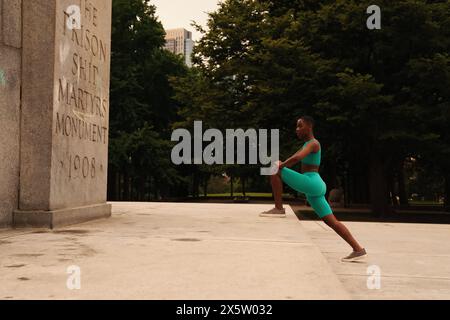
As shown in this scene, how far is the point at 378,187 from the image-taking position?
64.8 ft

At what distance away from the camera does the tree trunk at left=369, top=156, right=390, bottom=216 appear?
19.1 meters

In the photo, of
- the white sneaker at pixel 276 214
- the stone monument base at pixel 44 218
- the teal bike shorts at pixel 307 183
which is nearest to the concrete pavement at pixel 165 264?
the stone monument base at pixel 44 218

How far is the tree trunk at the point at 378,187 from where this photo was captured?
19141 millimetres

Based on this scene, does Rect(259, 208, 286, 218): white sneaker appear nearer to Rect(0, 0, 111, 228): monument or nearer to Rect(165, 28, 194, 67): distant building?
Rect(0, 0, 111, 228): monument

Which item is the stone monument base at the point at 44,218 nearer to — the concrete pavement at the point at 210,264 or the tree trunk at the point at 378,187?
the concrete pavement at the point at 210,264

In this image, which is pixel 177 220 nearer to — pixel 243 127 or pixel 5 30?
pixel 5 30

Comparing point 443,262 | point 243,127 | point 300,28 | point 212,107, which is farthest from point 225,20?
point 443,262

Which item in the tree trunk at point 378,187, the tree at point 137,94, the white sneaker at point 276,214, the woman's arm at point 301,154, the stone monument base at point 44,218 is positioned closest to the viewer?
the woman's arm at point 301,154

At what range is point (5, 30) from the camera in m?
7.02

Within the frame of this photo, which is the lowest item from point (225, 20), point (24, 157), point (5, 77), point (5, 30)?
point (24, 157)

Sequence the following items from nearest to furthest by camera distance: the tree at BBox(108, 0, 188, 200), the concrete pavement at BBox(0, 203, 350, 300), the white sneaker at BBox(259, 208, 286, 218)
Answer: the concrete pavement at BBox(0, 203, 350, 300) < the white sneaker at BBox(259, 208, 286, 218) < the tree at BBox(108, 0, 188, 200)

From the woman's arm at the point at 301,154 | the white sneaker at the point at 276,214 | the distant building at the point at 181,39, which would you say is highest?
the distant building at the point at 181,39

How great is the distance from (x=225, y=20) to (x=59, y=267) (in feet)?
74.4

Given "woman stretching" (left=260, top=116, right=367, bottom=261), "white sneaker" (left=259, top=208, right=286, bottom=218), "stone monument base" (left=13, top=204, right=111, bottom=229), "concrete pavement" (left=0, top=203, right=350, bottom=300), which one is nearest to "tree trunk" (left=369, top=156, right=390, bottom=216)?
"white sneaker" (left=259, top=208, right=286, bottom=218)
